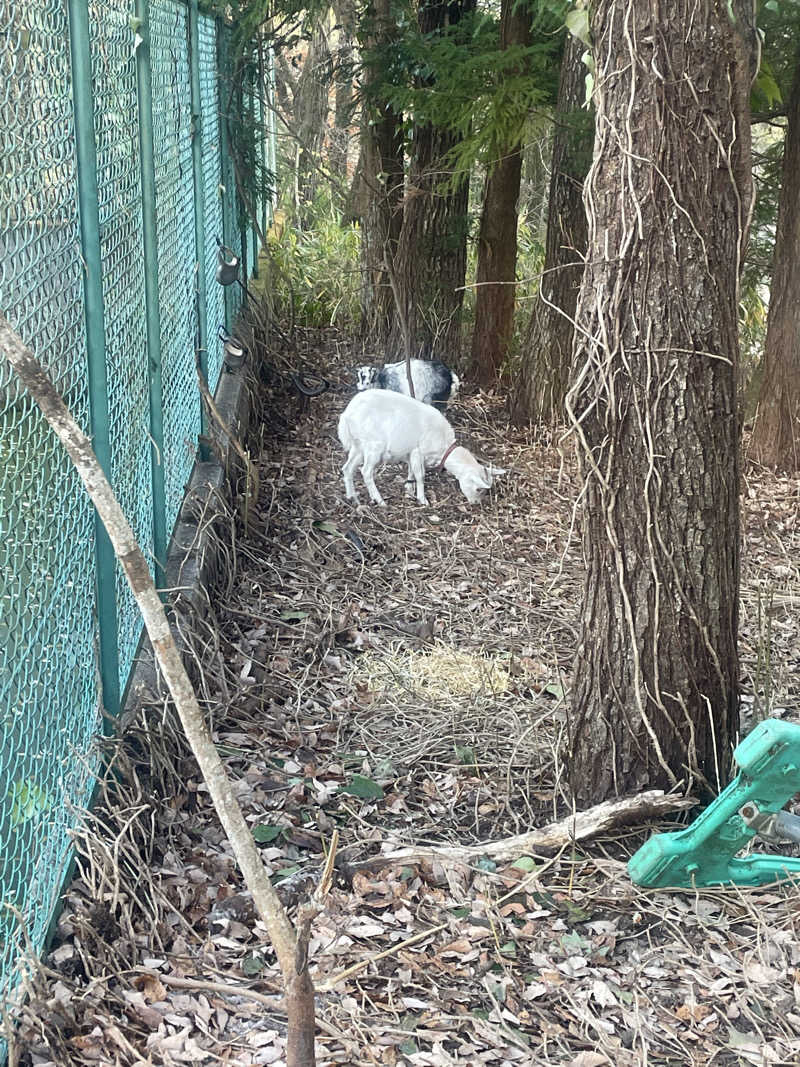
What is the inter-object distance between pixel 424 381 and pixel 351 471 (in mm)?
1744

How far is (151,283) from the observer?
5031mm

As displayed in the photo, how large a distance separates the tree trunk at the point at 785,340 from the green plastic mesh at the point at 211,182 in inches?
155

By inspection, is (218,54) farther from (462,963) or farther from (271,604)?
(462,963)

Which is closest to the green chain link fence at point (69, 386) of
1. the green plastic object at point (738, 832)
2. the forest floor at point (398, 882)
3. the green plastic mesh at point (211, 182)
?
the forest floor at point (398, 882)

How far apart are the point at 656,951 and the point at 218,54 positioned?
27.0 feet

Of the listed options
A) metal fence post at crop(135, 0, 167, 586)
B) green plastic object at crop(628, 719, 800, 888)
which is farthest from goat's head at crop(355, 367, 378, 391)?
green plastic object at crop(628, 719, 800, 888)

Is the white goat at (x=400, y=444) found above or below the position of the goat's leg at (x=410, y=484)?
above

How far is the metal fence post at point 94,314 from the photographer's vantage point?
11.7ft

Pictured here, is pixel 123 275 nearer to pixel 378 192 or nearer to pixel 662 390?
pixel 662 390

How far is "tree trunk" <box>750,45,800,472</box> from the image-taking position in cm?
812

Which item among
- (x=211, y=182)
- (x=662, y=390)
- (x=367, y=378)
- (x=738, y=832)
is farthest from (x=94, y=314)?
(x=367, y=378)

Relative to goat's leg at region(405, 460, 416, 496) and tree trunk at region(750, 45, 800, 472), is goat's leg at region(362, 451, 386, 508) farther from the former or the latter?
tree trunk at region(750, 45, 800, 472)

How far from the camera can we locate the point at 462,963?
3432mm

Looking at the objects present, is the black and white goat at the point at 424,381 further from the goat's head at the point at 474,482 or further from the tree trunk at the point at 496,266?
the goat's head at the point at 474,482
